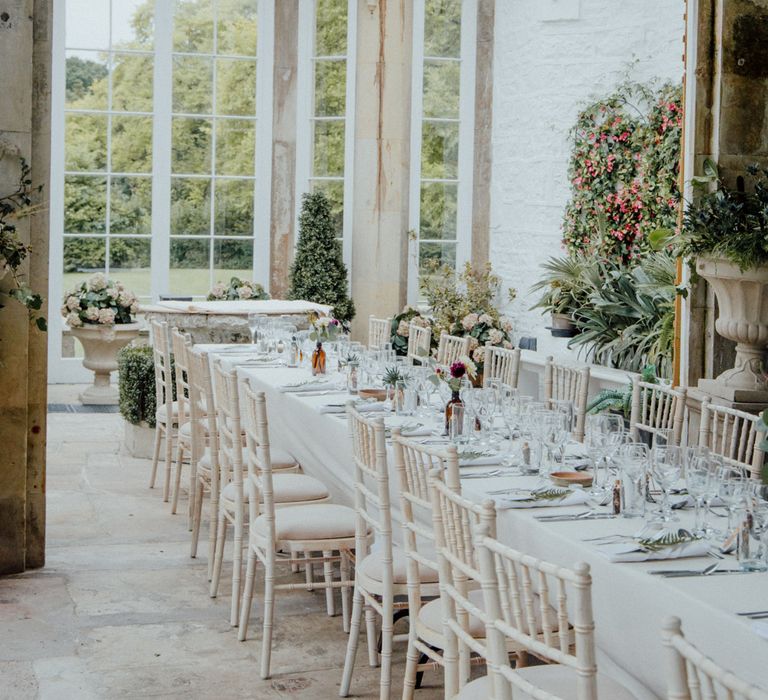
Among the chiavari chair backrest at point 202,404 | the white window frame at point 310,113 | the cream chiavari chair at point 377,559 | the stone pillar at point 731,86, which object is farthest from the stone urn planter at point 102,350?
the cream chiavari chair at point 377,559

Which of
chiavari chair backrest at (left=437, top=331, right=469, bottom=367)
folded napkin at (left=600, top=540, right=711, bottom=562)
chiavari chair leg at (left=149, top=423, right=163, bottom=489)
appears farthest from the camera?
chiavari chair leg at (left=149, top=423, right=163, bottom=489)

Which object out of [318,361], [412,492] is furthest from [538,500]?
[318,361]

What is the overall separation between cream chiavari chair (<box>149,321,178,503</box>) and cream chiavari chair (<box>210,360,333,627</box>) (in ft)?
4.85

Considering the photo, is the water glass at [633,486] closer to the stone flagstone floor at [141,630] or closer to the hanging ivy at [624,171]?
the stone flagstone floor at [141,630]

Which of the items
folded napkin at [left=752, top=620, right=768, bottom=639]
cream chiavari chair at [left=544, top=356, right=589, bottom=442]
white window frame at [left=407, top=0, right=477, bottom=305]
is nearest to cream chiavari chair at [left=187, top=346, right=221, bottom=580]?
cream chiavari chair at [left=544, top=356, right=589, bottom=442]

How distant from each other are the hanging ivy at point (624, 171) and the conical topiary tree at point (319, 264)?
7.89 feet

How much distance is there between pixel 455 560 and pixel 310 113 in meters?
9.90

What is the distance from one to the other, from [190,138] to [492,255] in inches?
132

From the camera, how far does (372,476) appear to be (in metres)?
3.65

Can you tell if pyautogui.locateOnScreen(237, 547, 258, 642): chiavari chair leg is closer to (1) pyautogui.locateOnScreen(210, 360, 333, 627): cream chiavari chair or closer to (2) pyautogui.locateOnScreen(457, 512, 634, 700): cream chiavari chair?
(1) pyautogui.locateOnScreen(210, 360, 333, 627): cream chiavari chair

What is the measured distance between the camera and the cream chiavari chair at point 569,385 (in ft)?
17.5

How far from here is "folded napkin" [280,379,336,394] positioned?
220 inches

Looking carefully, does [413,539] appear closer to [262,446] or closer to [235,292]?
[262,446]

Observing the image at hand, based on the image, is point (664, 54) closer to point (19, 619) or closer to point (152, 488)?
point (152, 488)
